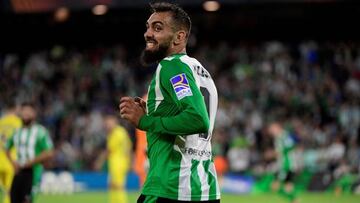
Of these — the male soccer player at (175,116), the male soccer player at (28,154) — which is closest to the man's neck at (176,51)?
the male soccer player at (175,116)

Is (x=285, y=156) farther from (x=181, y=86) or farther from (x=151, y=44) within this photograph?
(x=181, y=86)

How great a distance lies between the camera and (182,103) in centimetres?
498

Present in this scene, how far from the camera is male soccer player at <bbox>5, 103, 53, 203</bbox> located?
1022 centimetres

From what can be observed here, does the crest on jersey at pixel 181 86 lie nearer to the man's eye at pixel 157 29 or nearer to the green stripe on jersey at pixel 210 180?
the man's eye at pixel 157 29

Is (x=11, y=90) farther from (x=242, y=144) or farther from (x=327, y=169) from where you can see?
(x=327, y=169)

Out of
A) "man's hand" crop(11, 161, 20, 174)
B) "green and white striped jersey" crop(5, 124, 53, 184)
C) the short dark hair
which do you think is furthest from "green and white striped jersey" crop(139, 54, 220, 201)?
"green and white striped jersey" crop(5, 124, 53, 184)

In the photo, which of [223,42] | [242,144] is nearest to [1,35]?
[223,42]

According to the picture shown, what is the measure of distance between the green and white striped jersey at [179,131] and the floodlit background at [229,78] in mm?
15626

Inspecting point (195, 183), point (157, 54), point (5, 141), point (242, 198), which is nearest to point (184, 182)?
point (195, 183)

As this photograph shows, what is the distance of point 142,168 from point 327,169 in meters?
8.07

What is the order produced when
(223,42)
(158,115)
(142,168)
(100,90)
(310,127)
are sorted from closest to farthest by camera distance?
1. (158,115)
2. (142,168)
3. (310,127)
4. (100,90)
5. (223,42)

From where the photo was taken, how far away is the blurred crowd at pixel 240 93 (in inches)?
965

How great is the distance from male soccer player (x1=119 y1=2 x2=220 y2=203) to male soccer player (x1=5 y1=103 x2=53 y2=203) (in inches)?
211

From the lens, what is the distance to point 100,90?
91.6 ft
